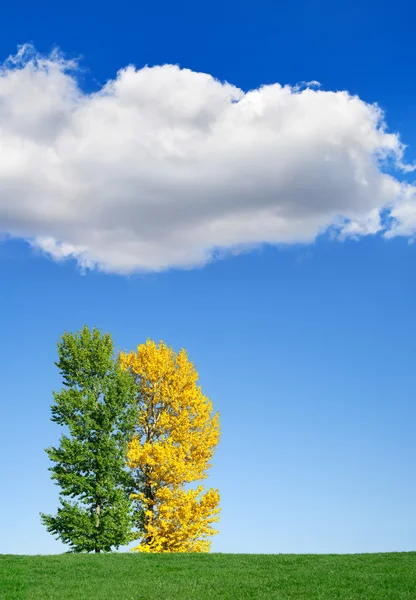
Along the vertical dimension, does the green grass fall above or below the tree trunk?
below

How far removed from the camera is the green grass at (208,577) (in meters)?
20.9

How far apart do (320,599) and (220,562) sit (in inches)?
306

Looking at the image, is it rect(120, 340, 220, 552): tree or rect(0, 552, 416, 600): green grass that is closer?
rect(0, 552, 416, 600): green grass

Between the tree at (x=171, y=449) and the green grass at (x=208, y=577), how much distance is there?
4.38 meters

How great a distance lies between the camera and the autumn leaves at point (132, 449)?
108 ft

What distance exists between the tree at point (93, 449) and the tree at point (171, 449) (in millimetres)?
957

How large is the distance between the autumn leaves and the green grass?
401 centimetres

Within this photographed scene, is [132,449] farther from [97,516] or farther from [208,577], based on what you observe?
[208,577]

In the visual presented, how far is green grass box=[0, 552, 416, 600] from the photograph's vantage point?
20.9 m

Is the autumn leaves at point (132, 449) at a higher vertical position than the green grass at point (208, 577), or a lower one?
higher

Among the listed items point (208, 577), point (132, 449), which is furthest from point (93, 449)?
point (208, 577)

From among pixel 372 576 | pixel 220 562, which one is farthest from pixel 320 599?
pixel 220 562

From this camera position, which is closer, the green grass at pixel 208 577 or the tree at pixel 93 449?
the green grass at pixel 208 577

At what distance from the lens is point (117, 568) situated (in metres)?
25.8
